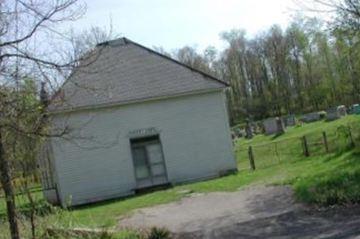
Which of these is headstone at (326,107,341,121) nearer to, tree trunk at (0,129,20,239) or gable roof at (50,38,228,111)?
gable roof at (50,38,228,111)

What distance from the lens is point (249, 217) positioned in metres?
15.3

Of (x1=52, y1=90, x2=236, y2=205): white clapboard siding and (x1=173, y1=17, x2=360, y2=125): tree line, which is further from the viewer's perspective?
(x1=173, y1=17, x2=360, y2=125): tree line

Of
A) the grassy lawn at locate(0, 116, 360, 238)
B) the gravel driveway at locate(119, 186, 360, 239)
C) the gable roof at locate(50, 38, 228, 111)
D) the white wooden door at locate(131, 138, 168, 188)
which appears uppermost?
the gable roof at locate(50, 38, 228, 111)

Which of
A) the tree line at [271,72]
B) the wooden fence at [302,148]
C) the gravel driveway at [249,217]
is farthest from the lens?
the tree line at [271,72]

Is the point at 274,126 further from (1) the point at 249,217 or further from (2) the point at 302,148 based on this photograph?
(1) the point at 249,217

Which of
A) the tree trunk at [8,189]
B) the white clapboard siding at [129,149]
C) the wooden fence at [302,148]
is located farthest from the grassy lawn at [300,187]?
the tree trunk at [8,189]

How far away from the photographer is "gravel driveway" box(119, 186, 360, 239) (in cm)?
1220

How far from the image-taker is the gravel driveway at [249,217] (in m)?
12.2

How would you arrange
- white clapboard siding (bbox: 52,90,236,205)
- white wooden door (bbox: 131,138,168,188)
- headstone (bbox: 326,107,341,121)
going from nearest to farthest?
white clapboard siding (bbox: 52,90,236,205) → white wooden door (bbox: 131,138,168,188) → headstone (bbox: 326,107,341,121)

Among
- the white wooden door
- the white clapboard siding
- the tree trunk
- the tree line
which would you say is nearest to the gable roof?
the white clapboard siding

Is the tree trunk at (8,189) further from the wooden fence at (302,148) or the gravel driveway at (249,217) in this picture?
the wooden fence at (302,148)

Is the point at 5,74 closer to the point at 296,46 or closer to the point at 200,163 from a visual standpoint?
the point at 200,163

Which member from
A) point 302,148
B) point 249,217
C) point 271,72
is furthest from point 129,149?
point 271,72

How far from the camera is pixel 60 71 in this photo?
32.9ft
